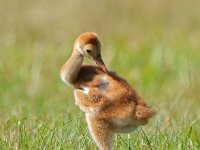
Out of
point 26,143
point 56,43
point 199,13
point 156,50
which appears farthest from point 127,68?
point 26,143

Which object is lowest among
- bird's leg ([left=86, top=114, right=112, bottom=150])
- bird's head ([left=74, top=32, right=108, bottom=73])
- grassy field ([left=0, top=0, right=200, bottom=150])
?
grassy field ([left=0, top=0, right=200, bottom=150])

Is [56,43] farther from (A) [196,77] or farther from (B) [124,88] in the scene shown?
(B) [124,88]

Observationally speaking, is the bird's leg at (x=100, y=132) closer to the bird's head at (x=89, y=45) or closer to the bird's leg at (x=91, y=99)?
the bird's leg at (x=91, y=99)

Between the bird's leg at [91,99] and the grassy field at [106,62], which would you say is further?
the grassy field at [106,62]

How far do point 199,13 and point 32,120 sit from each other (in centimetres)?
627

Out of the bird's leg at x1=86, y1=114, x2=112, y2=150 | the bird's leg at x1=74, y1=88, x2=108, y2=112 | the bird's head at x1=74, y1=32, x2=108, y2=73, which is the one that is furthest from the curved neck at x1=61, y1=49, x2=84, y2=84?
the bird's leg at x1=86, y1=114, x2=112, y2=150

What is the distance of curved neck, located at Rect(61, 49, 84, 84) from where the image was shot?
5.75 meters

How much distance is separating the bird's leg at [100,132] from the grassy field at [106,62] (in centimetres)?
38

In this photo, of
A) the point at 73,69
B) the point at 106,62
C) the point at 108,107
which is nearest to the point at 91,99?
the point at 108,107

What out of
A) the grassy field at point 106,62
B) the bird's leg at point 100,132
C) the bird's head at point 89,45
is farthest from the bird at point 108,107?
the grassy field at point 106,62

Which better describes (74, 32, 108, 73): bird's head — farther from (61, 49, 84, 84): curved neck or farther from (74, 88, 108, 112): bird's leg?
(74, 88, 108, 112): bird's leg

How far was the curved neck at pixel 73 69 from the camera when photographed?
18.9ft

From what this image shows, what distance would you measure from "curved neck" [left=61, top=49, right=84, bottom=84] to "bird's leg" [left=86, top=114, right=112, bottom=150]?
35 cm

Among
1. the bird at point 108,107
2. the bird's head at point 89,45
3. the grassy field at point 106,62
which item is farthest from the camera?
the grassy field at point 106,62
